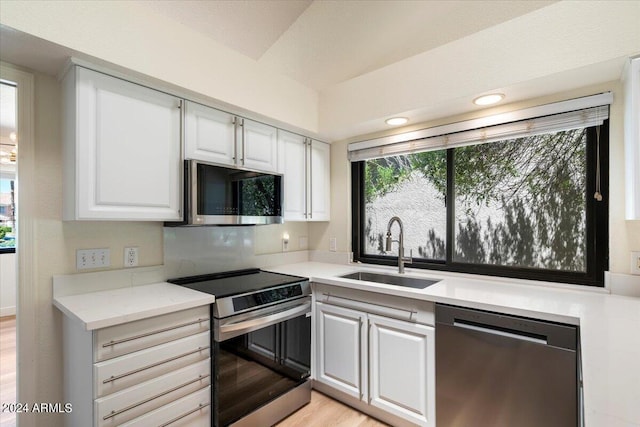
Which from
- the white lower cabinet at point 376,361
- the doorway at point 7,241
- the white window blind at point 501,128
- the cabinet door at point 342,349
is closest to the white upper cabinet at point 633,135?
the white window blind at point 501,128

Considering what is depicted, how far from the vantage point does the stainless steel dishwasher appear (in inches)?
53.7

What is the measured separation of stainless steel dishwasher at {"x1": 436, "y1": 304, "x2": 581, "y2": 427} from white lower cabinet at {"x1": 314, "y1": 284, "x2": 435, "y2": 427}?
0.09 metres

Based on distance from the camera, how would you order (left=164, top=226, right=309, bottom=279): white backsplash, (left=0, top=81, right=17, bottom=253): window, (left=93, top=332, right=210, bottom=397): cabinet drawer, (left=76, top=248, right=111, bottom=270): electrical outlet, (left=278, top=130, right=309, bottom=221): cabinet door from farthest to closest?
(left=0, top=81, right=17, bottom=253): window
(left=278, top=130, right=309, bottom=221): cabinet door
(left=164, top=226, right=309, bottom=279): white backsplash
(left=76, top=248, right=111, bottom=270): electrical outlet
(left=93, top=332, right=210, bottom=397): cabinet drawer

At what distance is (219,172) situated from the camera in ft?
6.29

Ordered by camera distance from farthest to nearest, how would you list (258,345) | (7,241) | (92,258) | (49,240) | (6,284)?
(7,241), (6,284), (258,345), (92,258), (49,240)

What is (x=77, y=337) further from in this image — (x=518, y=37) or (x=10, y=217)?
(x=10, y=217)

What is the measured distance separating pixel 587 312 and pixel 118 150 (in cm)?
238

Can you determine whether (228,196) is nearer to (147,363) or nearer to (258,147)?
(258,147)

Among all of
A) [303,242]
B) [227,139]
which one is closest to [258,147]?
[227,139]

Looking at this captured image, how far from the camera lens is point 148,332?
143 centimetres

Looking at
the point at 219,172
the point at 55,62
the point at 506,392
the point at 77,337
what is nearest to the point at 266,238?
the point at 219,172

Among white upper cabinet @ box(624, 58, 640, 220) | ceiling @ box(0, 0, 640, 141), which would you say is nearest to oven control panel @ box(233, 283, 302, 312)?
ceiling @ box(0, 0, 640, 141)

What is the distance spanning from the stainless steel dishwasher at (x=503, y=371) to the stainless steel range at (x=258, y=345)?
899 mm

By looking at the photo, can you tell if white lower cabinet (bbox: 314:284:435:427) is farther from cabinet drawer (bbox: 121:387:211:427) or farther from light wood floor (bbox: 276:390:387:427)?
cabinet drawer (bbox: 121:387:211:427)
